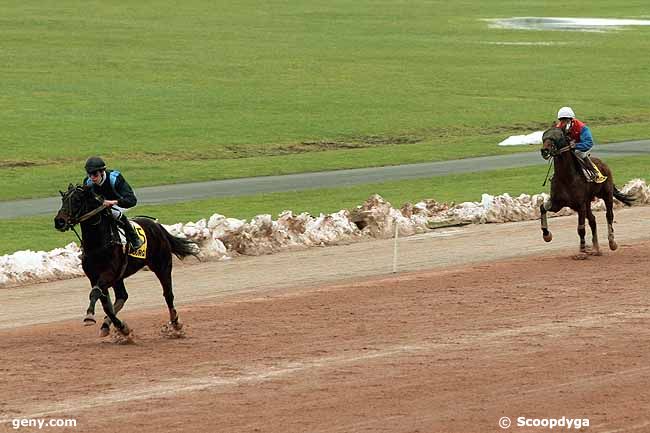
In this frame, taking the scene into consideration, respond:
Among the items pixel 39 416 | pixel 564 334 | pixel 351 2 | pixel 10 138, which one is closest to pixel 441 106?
pixel 10 138

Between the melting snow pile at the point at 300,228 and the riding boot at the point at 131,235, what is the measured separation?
5.52 metres

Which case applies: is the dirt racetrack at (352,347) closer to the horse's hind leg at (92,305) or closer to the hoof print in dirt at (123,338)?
the hoof print in dirt at (123,338)

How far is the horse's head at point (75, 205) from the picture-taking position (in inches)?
609

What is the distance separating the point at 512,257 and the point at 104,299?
10.2 m

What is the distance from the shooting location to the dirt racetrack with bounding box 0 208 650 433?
44.5 feet

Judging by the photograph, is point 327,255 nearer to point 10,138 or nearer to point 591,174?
point 591,174

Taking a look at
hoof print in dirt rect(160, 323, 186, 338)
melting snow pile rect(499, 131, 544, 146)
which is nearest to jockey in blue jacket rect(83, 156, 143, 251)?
hoof print in dirt rect(160, 323, 186, 338)

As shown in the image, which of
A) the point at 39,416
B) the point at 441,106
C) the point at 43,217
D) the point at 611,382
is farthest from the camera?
the point at 441,106

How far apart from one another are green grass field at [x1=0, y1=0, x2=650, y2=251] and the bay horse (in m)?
8.23

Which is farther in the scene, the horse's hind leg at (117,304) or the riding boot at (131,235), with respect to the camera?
the horse's hind leg at (117,304)

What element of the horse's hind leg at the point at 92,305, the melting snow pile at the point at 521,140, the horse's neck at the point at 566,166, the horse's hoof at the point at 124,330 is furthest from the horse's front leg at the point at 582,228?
the melting snow pile at the point at 521,140

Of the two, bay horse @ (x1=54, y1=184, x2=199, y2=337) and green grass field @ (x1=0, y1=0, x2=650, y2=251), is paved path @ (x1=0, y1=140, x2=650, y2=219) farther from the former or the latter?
bay horse @ (x1=54, y1=184, x2=199, y2=337)

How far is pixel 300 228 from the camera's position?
84.0 ft

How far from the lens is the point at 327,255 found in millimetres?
24500
